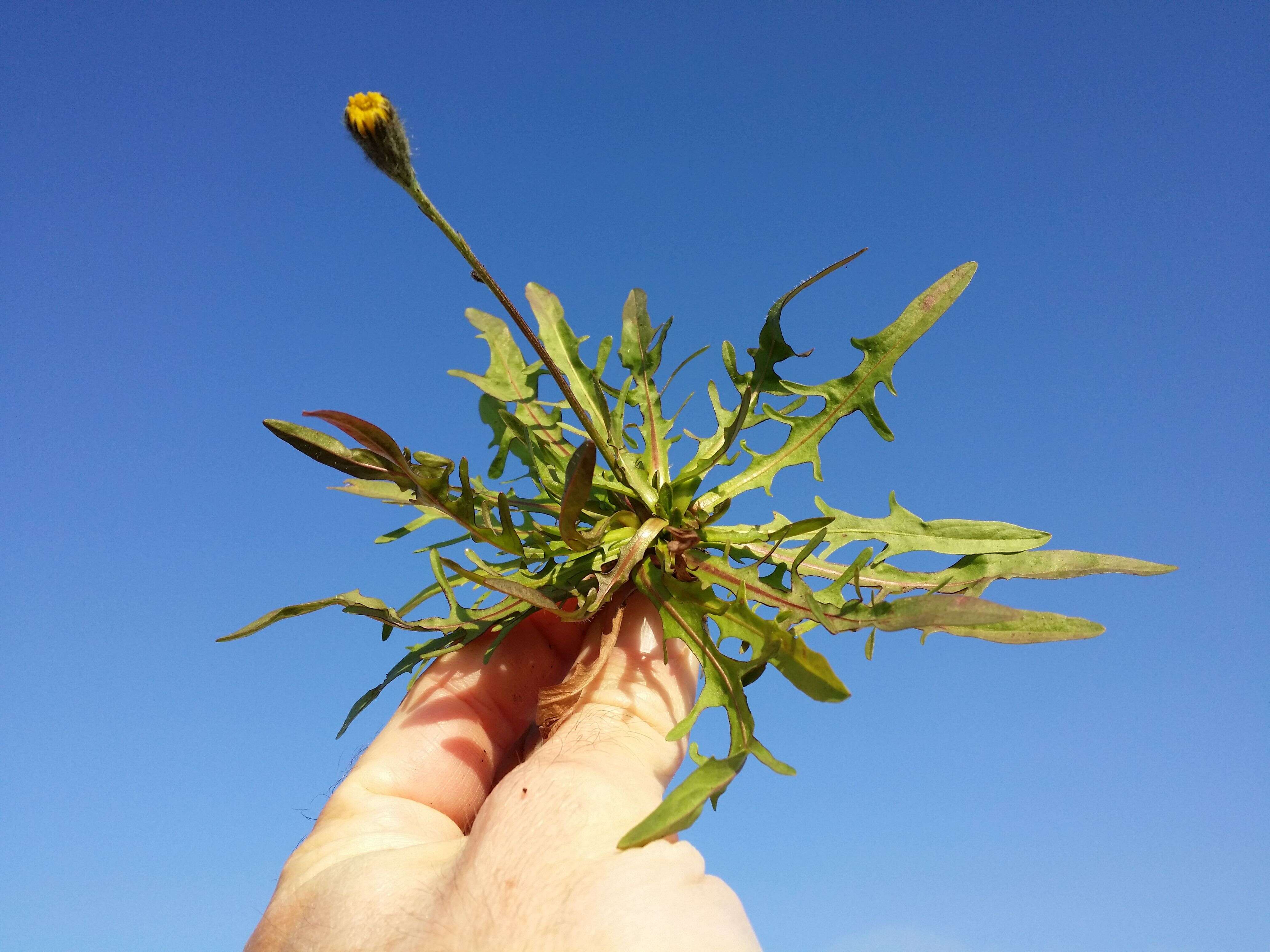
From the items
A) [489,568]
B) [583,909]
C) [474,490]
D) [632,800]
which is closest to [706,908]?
[583,909]

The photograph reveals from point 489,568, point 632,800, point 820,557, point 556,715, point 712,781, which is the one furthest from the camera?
point 820,557

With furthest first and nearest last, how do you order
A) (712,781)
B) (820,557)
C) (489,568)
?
(820,557) → (489,568) → (712,781)

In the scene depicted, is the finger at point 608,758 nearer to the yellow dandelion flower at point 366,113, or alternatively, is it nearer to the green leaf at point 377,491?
the green leaf at point 377,491

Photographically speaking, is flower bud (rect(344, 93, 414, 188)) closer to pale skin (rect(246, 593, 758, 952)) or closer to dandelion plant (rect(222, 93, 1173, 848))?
dandelion plant (rect(222, 93, 1173, 848))

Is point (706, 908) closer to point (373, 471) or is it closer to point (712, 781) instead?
point (712, 781)

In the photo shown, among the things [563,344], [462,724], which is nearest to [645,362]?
[563,344]

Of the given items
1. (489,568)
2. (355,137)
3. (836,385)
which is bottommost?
(489,568)
